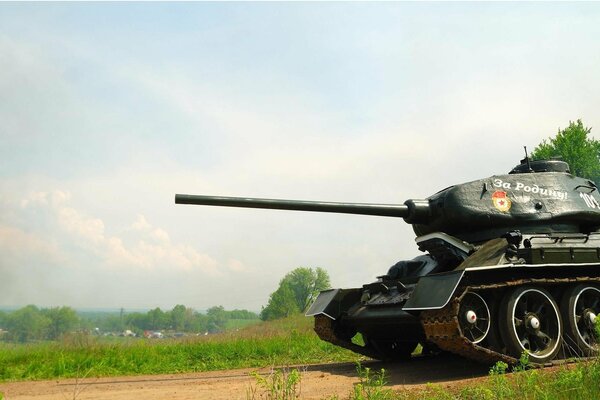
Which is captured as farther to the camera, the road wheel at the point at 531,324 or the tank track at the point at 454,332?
the road wheel at the point at 531,324

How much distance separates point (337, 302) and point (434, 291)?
280 cm

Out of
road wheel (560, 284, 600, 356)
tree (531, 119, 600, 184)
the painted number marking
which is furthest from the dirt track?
tree (531, 119, 600, 184)

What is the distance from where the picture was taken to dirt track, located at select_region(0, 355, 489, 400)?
6.86m

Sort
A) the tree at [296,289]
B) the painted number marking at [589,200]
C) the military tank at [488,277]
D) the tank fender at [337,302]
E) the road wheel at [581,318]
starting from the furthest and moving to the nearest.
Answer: the tree at [296,289] → the tank fender at [337,302] → the painted number marking at [589,200] → the road wheel at [581,318] → the military tank at [488,277]

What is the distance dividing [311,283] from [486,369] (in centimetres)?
4567

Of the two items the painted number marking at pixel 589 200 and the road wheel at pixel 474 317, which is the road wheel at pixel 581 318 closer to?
the road wheel at pixel 474 317

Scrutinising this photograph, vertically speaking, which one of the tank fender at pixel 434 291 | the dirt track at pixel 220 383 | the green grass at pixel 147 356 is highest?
the tank fender at pixel 434 291

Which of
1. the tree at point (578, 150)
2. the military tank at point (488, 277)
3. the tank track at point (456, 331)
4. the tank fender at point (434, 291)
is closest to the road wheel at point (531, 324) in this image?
the military tank at point (488, 277)

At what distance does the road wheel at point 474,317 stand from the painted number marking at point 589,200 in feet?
9.75

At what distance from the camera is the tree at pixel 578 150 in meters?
38.1

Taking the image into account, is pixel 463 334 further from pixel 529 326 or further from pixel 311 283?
pixel 311 283

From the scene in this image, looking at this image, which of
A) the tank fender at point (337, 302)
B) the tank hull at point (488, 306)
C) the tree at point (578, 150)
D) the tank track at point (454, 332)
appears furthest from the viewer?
the tree at point (578, 150)

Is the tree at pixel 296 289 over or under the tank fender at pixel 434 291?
over

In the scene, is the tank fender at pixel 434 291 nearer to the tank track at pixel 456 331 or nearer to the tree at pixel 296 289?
the tank track at pixel 456 331
